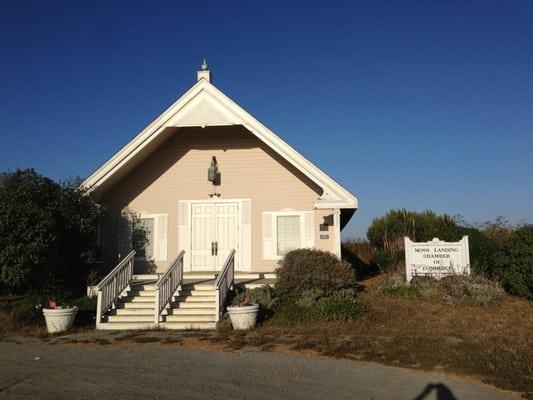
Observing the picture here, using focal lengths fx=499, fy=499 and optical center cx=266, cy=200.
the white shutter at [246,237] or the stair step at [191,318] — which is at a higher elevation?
the white shutter at [246,237]

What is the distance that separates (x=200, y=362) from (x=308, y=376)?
189cm

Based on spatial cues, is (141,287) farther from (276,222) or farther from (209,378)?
(209,378)

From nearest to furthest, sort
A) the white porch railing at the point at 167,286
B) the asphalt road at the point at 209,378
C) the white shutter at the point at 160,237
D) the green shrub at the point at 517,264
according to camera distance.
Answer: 1. the asphalt road at the point at 209,378
2. the white porch railing at the point at 167,286
3. the green shrub at the point at 517,264
4. the white shutter at the point at 160,237

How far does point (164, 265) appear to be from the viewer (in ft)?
52.3

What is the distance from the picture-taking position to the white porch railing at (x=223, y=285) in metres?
11.2

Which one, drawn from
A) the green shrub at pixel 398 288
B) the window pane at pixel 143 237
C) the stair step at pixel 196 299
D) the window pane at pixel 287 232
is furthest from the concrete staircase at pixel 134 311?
the green shrub at pixel 398 288

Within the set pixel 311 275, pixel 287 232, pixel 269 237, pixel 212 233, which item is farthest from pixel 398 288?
pixel 212 233

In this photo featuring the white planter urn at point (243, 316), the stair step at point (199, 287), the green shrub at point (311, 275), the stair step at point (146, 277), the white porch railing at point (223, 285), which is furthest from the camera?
the stair step at point (146, 277)

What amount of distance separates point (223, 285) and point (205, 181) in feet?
16.6

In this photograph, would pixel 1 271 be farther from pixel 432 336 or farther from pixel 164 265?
pixel 432 336

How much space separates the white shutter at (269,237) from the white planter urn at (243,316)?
490 centimetres

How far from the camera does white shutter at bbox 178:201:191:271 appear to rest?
1581 cm

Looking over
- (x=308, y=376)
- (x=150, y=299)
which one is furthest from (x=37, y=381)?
(x=150, y=299)

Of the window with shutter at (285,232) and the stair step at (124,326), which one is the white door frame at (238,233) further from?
the stair step at (124,326)
